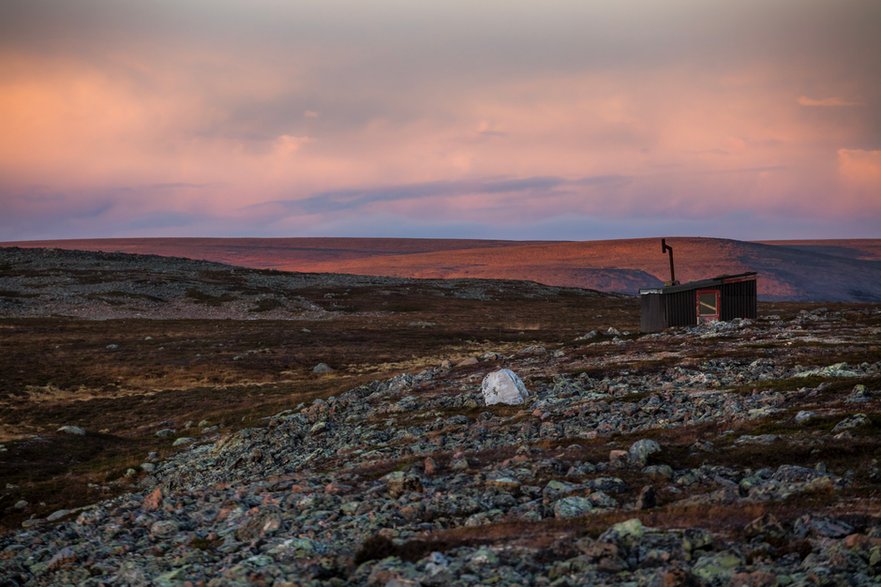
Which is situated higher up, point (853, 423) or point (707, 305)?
point (707, 305)

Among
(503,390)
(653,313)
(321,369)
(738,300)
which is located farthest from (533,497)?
(738,300)

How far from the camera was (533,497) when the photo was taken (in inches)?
585

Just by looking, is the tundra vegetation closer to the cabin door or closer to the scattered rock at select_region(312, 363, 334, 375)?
the scattered rock at select_region(312, 363, 334, 375)

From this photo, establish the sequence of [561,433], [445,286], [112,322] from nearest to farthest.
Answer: [561,433]
[112,322]
[445,286]

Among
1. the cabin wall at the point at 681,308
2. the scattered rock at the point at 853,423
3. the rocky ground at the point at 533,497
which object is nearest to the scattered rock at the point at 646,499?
the rocky ground at the point at 533,497

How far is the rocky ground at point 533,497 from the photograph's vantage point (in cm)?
1077

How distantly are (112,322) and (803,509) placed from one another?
81.0m

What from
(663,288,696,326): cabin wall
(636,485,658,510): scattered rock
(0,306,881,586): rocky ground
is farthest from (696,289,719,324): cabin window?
(636,485,658,510): scattered rock

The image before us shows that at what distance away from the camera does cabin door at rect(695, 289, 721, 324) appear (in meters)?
53.4

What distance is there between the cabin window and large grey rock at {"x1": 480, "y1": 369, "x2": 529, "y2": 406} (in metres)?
30.4

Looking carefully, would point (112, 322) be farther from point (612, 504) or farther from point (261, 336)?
point (612, 504)

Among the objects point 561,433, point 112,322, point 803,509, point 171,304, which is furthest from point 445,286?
point 803,509

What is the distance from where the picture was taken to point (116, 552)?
1514cm

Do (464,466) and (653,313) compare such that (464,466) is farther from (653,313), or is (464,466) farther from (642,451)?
(653,313)
